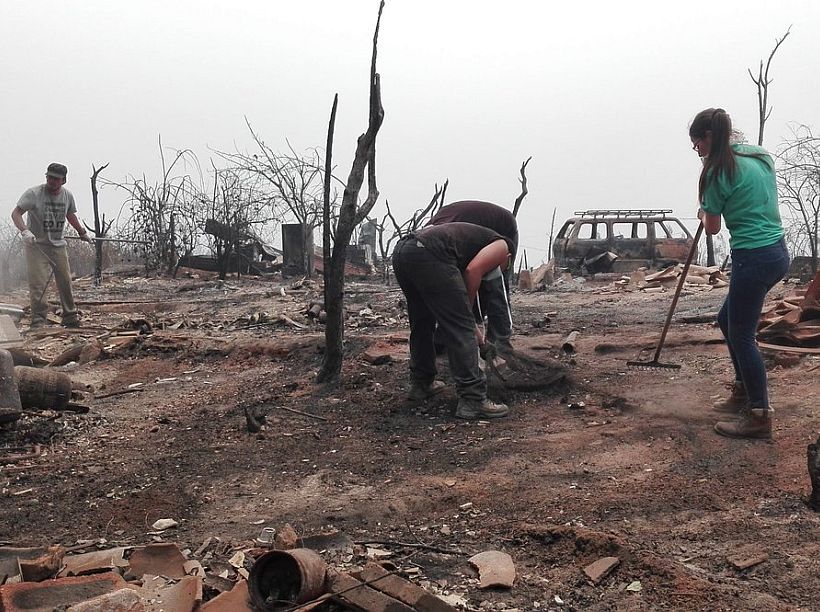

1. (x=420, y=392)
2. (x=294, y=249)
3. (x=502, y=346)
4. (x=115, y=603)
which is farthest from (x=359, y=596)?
(x=294, y=249)

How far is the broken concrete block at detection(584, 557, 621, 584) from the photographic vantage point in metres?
2.51

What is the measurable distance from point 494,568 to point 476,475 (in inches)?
41.1

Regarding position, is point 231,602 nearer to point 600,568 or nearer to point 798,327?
point 600,568

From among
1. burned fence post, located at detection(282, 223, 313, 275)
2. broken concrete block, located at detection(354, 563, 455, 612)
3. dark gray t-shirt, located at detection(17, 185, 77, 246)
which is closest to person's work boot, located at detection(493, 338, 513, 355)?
broken concrete block, located at detection(354, 563, 455, 612)

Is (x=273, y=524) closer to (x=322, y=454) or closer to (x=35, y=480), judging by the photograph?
(x=322, y=454)

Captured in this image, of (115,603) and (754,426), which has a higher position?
(754,426)

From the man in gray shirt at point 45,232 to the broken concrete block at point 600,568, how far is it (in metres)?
8.05

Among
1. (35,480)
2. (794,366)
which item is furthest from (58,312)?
(794,366)

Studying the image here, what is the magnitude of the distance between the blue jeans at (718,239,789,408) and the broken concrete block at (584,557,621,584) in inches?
64.7

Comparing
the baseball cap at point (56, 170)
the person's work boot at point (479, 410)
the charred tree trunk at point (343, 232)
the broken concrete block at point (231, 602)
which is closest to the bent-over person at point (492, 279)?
the charred tree trunk at point (343, 232)

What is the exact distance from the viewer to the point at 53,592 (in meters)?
2.38

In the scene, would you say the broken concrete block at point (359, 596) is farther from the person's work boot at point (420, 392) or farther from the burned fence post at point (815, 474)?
the person's work boot at point (420, 392)

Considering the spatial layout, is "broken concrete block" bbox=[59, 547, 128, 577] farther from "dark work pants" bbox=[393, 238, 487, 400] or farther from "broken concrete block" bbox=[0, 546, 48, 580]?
"dark work pants" bbox=[393, 238, 487, 400]

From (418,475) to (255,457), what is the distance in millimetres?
978
